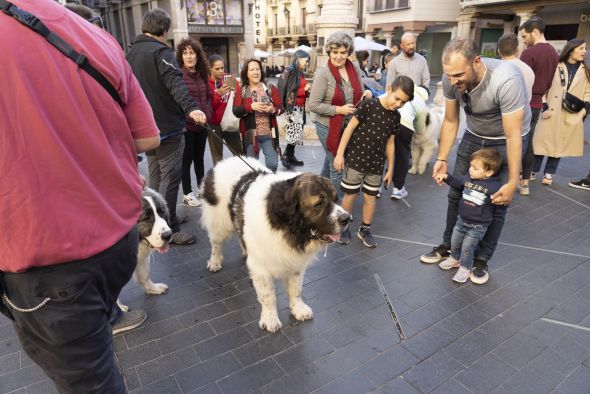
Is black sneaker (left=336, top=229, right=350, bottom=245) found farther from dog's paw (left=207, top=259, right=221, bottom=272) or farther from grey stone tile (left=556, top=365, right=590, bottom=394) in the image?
grey stone tile (left=556, top=365, right=590, bottom=394)

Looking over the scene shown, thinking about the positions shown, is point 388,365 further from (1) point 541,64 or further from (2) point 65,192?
(1) point 541,64

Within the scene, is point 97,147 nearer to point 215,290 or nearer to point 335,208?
point 335,208

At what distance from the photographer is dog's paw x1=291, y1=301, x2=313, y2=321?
325cm

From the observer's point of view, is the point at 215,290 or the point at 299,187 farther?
the point at 215,290

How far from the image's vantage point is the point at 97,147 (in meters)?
1.29

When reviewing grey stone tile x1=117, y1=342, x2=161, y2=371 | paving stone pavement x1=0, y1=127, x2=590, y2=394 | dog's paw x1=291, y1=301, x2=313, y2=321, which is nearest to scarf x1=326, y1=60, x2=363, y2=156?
paving stone pavement x1=0, y1=127, x2=590, y2=394

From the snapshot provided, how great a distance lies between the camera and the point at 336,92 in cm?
A: 476

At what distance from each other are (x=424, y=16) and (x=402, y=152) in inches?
1290

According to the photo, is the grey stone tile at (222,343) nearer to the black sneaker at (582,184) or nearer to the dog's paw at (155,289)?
the dog's paw at (155,289)

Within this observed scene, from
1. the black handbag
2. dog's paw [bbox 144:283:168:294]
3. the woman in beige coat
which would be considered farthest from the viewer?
the black handbag

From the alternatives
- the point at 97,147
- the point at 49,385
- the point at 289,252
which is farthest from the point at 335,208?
the point at 49,385

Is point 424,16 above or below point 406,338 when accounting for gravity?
above

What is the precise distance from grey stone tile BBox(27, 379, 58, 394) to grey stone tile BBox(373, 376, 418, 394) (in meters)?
2.17

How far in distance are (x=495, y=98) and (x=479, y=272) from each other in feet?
5.63
